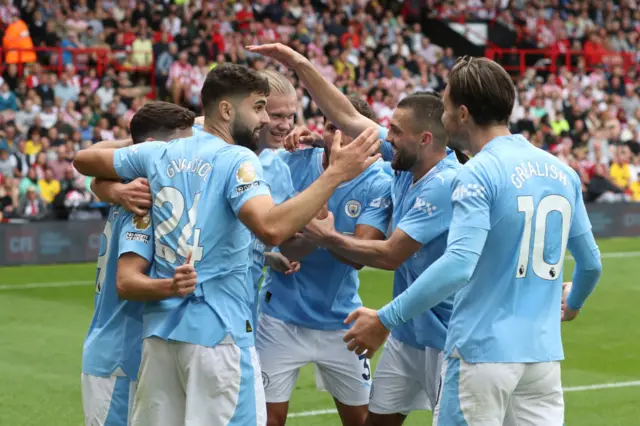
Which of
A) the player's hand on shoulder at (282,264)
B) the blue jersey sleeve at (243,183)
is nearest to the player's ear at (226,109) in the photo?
the blue jersey sleeve at (243,183)

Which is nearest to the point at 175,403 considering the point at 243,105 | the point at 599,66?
the point at 243,105

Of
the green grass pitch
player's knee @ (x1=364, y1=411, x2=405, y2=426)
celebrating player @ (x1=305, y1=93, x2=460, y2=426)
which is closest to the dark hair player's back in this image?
celebrating player @ (x1=305, y1=93, x2=460, y2=426)

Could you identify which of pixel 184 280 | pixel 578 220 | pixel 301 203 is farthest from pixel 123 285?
pixel 578 220

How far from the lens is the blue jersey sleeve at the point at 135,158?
4.86 metres

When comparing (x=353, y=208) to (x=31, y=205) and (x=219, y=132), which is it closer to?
(x=219, y=132)

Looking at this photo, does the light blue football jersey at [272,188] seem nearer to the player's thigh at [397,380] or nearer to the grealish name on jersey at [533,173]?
the player's thigh at [397,380]

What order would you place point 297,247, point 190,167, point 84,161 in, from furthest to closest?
point 297,247 < point 84,161 < point 190,167

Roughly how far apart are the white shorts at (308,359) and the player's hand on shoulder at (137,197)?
81.7 inches

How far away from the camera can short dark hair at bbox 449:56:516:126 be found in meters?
4.50

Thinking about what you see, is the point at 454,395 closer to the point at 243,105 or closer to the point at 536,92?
the point at 243,105

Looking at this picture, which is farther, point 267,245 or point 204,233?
point 267,245

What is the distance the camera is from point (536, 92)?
28.3m

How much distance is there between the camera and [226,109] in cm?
486

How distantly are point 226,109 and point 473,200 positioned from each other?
128 cm
